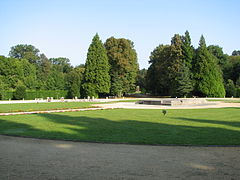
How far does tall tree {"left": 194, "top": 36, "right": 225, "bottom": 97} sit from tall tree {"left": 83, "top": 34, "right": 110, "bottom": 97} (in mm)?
19238

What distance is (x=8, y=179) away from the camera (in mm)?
5766

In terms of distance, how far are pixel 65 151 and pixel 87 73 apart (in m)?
48.7

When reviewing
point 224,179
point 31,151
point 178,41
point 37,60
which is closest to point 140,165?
point 224,179

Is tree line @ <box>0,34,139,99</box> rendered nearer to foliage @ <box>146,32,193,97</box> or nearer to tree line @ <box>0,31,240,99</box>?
tree line @ <box>0,31,240,99</box>

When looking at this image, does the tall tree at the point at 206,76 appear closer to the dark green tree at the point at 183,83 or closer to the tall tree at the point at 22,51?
the dark green tree at the point at 183,83

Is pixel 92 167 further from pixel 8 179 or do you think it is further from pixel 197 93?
pixel 197 93

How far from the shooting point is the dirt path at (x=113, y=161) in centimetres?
605

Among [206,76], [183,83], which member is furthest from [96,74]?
[206,76]

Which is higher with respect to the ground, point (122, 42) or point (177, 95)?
point (122, 42)

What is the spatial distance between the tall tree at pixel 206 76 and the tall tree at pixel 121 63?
14.9 meters

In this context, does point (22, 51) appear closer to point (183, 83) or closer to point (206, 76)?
point (183, 83)

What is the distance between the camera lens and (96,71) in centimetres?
5634

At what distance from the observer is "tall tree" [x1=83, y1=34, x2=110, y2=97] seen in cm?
5588

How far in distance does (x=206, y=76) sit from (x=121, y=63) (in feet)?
60.8
